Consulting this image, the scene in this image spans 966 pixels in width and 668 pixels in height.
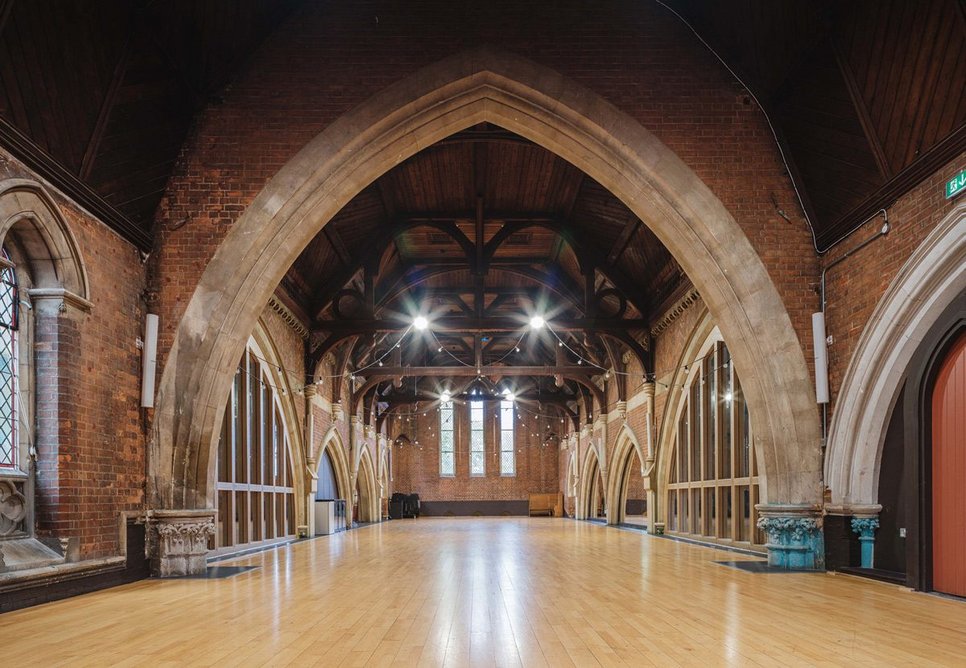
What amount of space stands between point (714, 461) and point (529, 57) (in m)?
7.47

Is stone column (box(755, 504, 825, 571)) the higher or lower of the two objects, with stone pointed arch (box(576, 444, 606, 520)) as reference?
higher

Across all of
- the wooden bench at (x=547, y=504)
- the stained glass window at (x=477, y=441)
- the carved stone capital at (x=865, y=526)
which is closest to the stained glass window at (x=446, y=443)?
the stained glass window at (x=477, y=441)

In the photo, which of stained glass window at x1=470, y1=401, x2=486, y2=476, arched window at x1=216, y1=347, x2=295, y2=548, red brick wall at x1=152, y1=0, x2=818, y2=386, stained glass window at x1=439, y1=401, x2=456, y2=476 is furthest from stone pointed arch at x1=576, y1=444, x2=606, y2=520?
red brick wall at x1=152, y1=0, x2=818, y2=386

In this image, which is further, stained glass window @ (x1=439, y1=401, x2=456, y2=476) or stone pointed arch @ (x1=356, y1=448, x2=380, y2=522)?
stained glass window @ (x1=439, y1=401, x2=456, y2=476)

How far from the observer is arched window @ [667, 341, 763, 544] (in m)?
12.3

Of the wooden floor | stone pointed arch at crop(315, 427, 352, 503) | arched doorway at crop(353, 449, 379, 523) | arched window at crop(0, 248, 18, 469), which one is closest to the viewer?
the wooden floor

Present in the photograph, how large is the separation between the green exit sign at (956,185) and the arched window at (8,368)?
7459mm

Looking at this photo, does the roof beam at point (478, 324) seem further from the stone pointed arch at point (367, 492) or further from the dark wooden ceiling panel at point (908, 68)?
the stone pointed arch at point (367, 492)

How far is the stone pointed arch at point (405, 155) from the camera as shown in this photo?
883 cm

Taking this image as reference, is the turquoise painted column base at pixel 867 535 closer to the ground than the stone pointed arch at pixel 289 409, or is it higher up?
closer to the ground

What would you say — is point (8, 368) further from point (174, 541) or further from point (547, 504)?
point (547, 504)

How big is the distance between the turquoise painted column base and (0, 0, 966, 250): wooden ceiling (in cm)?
286

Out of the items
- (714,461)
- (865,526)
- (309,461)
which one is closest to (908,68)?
(865,526)

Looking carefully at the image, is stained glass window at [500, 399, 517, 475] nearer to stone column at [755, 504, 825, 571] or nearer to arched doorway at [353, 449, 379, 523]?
arched doorway at [353, 449, 379, 523]
